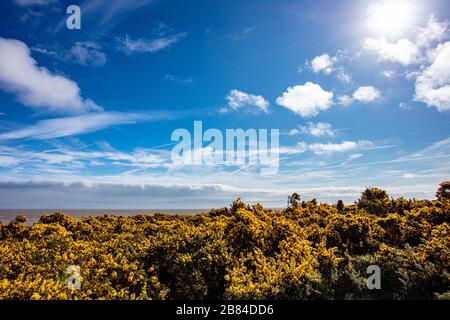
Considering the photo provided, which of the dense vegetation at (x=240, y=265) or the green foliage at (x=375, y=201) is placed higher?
the green foliage at (x=375, y=201)

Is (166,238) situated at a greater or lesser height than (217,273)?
greater

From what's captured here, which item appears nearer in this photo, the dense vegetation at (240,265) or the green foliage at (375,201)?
the dense vegetation at (240,265)

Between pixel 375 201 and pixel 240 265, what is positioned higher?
pixel 375 201

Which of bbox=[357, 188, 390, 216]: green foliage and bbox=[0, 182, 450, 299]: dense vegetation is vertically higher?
bbox=[357, 188, 390, 216]: green foliage

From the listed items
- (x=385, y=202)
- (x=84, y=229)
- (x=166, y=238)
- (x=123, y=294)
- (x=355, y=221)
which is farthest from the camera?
(x=385, y=202)

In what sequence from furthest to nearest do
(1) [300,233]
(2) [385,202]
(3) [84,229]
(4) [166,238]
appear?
1. (2) [385,202]
2. (3) [84,229]
3. (1) [300,233]
4. (4) [166,238]

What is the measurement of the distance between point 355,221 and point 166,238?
967 centimetres

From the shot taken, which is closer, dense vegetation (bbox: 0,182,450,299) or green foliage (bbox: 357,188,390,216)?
dense vegetation (bbox: 0,182,450,299)

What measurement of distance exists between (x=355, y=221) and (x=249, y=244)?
6.36 metres

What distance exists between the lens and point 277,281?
29.8 feet

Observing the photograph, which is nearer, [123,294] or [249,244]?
[123,294]

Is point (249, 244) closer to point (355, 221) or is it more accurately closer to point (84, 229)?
point (355, 221)

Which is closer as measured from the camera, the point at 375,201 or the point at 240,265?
the point at 240,265
